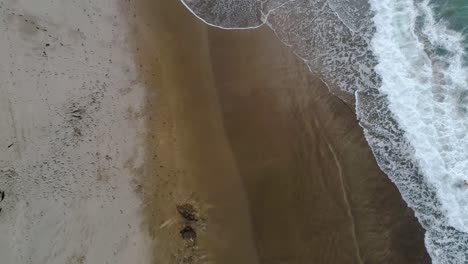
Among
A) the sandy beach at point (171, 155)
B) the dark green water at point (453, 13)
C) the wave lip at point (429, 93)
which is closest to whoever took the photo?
the sandy beach at point (171, 155)

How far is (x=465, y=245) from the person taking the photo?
1017cm

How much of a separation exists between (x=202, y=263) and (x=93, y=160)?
3.33 m

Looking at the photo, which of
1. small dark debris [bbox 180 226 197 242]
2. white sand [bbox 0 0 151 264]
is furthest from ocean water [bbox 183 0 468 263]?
small dark debris [bbox 180 226 197 242]

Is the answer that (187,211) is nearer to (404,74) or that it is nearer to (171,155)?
(171,155)

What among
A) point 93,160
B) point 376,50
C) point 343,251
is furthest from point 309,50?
point 93,160

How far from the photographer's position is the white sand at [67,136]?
30.1 feet

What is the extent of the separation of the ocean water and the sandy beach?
589 millimetres

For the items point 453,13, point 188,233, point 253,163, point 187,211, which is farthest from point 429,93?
point 188,233

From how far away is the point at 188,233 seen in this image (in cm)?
953

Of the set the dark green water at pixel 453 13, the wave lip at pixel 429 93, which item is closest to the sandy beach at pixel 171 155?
the wave lip at pixel 429 93

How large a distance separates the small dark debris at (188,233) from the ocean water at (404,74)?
4873mm

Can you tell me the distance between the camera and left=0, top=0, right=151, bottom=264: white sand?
361 inches

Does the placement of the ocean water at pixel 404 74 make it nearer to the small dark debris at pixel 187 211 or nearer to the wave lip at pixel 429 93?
the wave lip at pixel 429 93

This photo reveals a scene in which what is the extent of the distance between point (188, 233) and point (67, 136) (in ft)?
11.6
